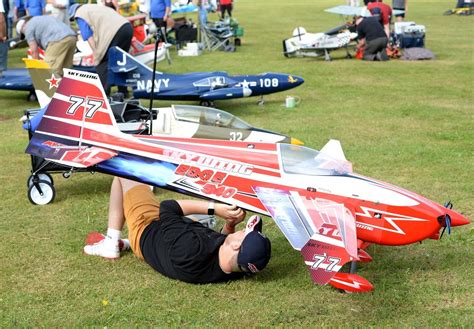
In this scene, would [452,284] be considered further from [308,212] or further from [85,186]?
[85,186]

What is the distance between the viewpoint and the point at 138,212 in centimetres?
618

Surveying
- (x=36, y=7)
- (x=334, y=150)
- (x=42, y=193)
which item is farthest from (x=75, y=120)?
(x=36, y=7)

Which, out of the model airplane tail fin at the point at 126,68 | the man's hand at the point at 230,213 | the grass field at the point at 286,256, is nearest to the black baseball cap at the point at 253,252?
the grass field at the point at 286,256

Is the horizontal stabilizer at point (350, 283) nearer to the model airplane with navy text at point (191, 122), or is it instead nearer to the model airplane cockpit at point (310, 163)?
the model airplane cockpit at point (310, 163)

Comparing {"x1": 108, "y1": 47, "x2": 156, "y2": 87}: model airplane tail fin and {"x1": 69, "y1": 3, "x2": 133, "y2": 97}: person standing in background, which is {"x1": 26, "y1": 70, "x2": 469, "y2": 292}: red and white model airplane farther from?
{"x1": 69, "y1": 3, "x2": 133, "y2": 97}: person standing in background

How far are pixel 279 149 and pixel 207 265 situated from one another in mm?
1308

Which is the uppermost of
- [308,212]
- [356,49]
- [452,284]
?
[308,212]

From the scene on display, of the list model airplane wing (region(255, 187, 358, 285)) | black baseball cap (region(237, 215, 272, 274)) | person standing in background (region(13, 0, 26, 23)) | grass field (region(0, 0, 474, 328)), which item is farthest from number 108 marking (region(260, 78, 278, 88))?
person standing in background (region(13, 0, 26, 23))

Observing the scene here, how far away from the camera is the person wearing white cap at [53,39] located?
518 inches

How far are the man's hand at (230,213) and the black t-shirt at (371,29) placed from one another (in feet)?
48.1

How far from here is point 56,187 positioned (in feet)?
29.2

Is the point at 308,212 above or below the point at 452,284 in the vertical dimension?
above

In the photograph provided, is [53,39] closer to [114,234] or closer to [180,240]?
[114,234]

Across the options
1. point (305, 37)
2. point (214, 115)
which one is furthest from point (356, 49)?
point (214, 115)
